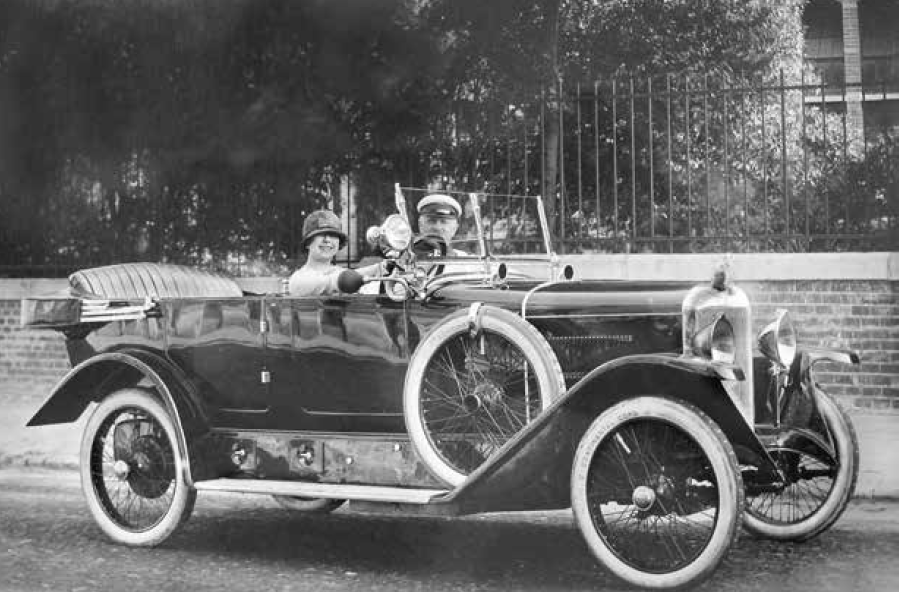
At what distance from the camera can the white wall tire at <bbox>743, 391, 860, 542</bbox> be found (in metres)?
4.90

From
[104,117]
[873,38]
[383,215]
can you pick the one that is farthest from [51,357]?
[873,38]

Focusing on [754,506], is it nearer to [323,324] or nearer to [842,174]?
[323,324]

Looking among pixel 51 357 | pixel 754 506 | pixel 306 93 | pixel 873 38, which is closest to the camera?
pixel 754 506

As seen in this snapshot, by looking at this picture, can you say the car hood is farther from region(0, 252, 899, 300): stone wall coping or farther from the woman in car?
region(0, 252, 899, 300): stone wall coping

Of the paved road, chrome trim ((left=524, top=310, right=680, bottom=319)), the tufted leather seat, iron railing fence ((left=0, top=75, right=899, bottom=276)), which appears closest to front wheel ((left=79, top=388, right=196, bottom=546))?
the paved road

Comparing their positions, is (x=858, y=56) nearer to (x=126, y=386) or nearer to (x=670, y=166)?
(x=670, y=166)

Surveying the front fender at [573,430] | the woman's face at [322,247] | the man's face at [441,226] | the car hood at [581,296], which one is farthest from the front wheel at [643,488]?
the woman's face at [322,247]

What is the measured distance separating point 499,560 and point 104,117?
224 inches

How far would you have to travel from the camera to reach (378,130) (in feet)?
30.1

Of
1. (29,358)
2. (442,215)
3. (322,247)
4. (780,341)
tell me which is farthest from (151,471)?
(29,358)

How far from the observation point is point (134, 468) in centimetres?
545

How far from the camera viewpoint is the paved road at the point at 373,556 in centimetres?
454

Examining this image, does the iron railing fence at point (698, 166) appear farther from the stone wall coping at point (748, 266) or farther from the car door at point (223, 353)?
the car door at point (223, 353)

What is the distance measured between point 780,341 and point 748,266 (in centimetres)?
317
